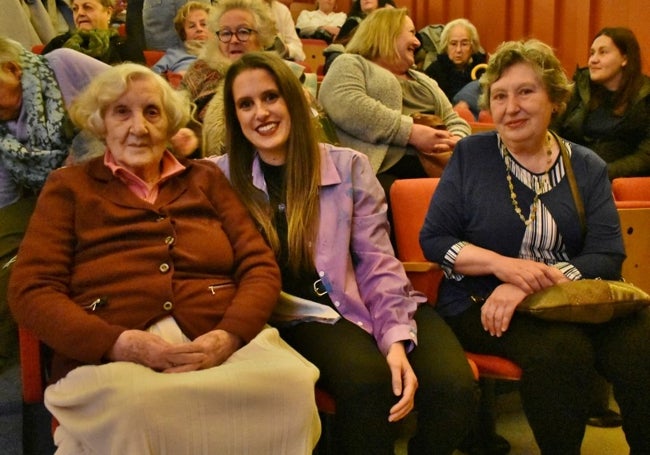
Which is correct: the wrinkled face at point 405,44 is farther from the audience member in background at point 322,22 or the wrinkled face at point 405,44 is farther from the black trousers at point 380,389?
the audience member in background at point 322,22

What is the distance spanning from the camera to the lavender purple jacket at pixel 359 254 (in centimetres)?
189

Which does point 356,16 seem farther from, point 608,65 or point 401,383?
point 401,383

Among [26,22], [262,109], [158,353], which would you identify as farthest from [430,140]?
[26,22]

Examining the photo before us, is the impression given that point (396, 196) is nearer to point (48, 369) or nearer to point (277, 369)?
point (277, 369)

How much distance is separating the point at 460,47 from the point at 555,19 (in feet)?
2.16

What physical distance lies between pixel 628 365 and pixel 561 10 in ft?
12.8

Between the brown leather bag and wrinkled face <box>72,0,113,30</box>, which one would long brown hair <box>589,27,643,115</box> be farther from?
wrinkled face <box>72,0,113,30</box>

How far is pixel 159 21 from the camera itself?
12.8ft

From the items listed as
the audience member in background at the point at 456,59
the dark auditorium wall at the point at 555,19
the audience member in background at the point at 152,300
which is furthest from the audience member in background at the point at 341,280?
the audience member in background at the point at 456,59

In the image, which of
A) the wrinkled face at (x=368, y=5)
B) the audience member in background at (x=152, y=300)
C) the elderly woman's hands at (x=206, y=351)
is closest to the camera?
the audience member in background at (x=152, y=300)

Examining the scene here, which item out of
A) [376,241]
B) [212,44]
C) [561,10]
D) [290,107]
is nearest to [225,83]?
[290,107]

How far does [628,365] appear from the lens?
6.07 feet

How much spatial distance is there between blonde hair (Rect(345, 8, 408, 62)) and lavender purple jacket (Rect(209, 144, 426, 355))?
43.1 inches

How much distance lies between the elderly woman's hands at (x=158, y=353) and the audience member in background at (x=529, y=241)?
0.72 m
